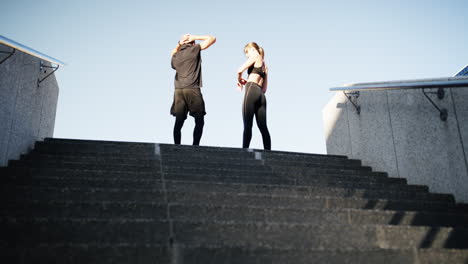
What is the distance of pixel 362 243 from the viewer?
93.6 inches

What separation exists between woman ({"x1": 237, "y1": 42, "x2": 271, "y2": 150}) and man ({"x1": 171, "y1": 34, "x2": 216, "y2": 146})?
2.06 feet

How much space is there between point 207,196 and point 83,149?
2.02 metres

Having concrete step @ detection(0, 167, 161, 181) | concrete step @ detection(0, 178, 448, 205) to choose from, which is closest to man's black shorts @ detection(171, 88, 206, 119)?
concrete step @ detection(0, 167, 161, 181)

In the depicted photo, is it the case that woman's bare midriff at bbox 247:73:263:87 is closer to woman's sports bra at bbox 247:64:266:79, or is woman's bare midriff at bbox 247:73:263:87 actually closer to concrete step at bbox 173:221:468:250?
woman's sports bra at bbox 247:64:266:79

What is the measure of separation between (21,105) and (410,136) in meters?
4.76

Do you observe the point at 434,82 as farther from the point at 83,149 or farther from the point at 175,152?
the point at 83,149

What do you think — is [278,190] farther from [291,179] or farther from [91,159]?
[91,159]

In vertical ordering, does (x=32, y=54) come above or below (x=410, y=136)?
above

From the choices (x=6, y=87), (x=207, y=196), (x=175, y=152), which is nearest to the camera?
(x=207, y=196)

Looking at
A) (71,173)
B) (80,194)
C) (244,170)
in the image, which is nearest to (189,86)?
(244,170)

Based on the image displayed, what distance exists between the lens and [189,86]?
558cm

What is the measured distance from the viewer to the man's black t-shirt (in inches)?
221

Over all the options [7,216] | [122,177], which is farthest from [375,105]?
[7,216]

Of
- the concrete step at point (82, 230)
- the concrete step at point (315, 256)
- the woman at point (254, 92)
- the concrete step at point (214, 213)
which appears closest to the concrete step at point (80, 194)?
the concrete step at point (214, 213)
